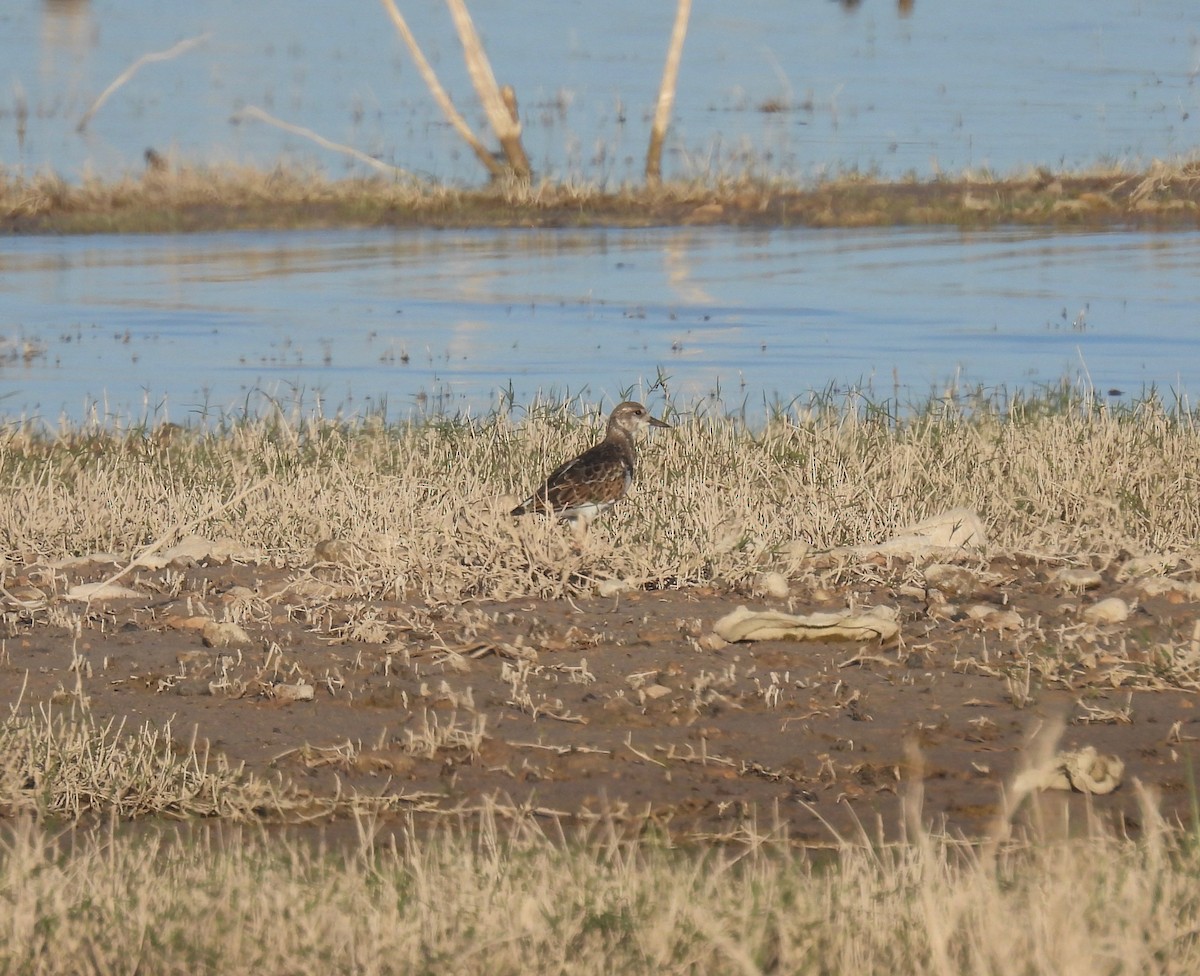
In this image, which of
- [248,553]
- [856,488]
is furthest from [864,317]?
[248,553]

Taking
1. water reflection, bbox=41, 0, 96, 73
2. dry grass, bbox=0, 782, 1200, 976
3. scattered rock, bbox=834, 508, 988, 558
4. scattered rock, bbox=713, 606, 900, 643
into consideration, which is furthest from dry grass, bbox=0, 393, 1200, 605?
water reflection, bbox=41, 0, 96, 73

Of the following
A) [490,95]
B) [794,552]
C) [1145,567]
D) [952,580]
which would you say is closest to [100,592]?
[794,552]

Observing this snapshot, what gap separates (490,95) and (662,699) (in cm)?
2005

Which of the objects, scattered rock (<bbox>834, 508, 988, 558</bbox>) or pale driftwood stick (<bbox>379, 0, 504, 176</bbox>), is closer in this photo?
scattered rock (<bbox>834, 508, 988, 558</bbox>)

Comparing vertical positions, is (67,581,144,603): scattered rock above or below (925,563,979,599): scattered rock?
below

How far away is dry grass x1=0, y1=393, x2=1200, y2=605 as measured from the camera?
884cm

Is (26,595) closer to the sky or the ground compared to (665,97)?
closer to the ground

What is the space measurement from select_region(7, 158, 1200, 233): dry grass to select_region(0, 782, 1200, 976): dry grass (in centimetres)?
2060

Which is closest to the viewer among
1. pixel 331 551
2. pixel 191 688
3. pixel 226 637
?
pixel 191 688

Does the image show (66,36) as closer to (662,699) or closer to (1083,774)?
(662,699)

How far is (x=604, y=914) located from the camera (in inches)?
188

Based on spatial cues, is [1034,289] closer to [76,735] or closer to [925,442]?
[925,442]

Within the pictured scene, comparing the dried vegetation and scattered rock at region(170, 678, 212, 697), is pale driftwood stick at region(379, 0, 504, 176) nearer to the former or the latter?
the dried vegetation

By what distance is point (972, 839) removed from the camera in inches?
229
